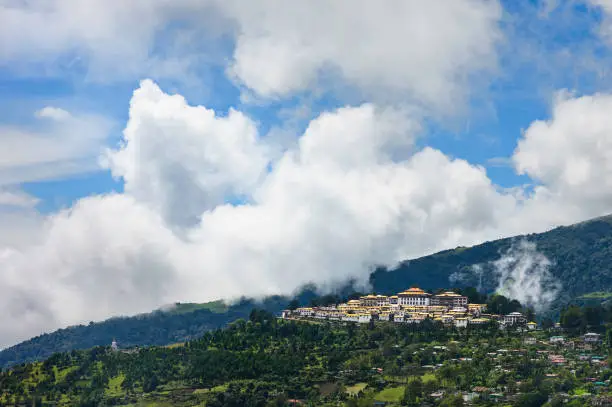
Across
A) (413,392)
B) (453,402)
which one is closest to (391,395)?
(413,392)

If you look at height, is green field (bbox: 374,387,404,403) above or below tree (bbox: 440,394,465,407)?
above

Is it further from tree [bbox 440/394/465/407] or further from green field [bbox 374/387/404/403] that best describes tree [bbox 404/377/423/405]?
tree [bbox 440/394/465/407]

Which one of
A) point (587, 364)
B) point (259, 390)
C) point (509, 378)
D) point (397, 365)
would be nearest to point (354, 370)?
point (397, 365)

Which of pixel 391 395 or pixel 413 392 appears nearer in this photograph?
pixel 413 392

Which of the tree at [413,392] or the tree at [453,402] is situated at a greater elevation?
the tree at [413,392]

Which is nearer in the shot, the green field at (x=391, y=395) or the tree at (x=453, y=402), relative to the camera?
the tree at (x=453, y=402)

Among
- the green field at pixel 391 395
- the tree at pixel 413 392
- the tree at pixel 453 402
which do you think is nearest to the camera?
the tree at pixel 453 402

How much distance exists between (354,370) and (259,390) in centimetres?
2522

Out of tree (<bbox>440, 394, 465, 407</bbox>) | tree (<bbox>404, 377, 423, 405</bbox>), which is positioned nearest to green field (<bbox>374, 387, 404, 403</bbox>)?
tree (<bbox>404, 377, 423, 405</bbox>)

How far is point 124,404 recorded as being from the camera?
645 ft

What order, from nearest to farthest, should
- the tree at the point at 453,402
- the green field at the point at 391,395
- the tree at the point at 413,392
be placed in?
the tree at the point at 453,402, the tree at the point at 413,392, the green field at the point at 391,395

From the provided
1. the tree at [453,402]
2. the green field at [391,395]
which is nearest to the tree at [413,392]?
the green field at [391,395]

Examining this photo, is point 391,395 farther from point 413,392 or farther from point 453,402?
point 453,402

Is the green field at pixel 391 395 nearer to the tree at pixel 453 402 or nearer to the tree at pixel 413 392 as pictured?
the tree at pixel 413 392
